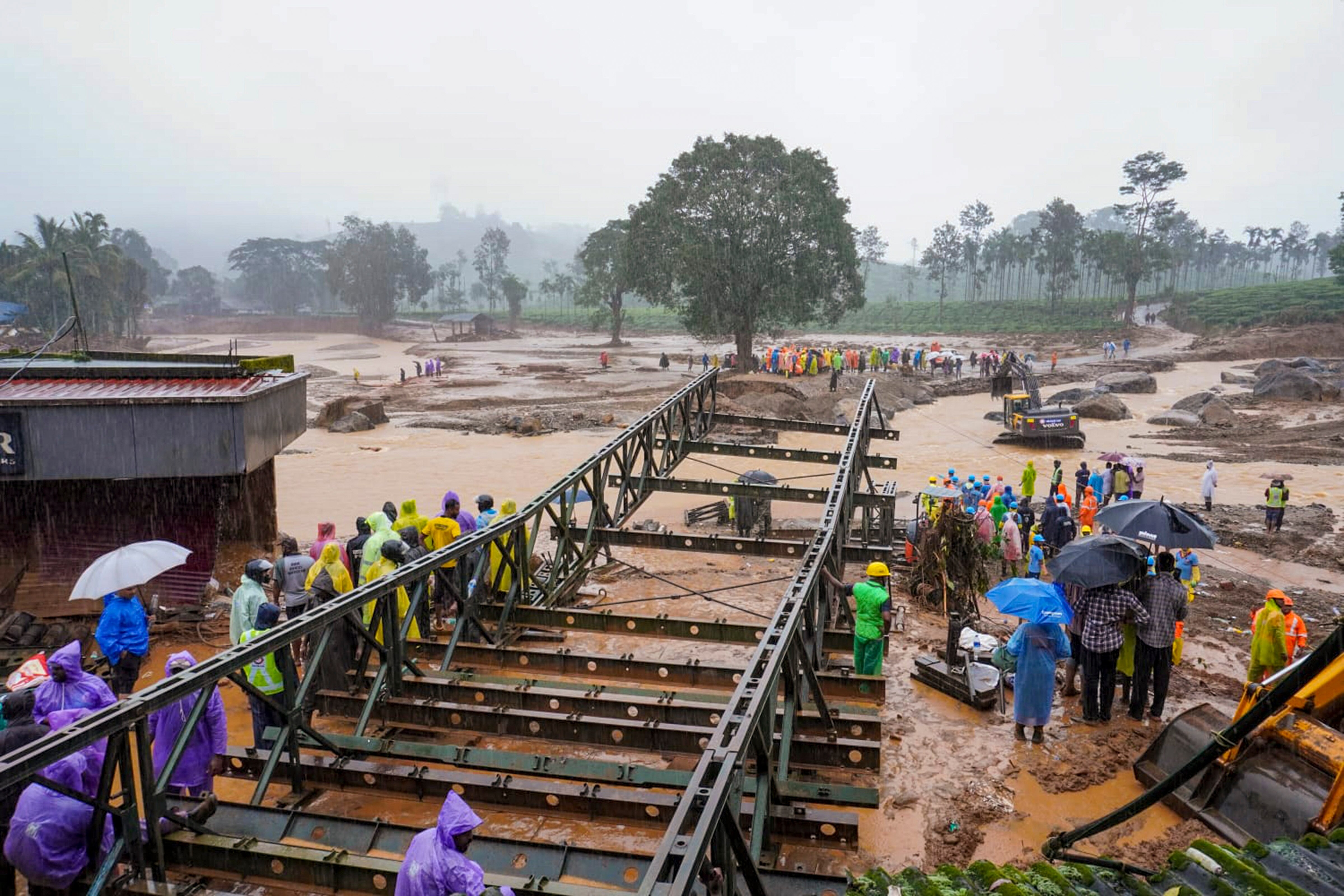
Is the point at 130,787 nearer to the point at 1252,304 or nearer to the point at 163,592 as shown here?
the point at 163,592

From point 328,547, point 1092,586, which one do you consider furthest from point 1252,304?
point 328,547

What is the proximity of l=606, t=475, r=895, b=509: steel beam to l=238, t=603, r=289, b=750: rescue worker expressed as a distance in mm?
4387

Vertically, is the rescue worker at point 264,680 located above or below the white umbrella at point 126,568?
below

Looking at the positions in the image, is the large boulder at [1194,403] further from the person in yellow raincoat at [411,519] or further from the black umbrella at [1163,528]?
the person in yellow raincoat at [411,519]

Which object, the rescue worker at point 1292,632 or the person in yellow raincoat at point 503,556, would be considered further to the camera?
the rescue worker at point 1292,632

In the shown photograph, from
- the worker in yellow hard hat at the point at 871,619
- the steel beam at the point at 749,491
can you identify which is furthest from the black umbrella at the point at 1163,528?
the worker in yellow hard hat at the point at 871,619

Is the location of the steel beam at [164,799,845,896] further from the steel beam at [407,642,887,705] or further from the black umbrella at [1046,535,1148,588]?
the black umbrella at [1046,535,1148,588]

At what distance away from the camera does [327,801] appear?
551 centimetres

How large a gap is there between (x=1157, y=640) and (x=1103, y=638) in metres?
0.51

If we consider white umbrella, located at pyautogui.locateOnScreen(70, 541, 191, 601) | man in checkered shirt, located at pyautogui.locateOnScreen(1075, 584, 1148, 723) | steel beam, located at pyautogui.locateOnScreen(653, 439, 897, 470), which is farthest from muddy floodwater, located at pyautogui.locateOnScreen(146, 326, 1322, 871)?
steel beam, located at pyautogui.locateOnScreen(653, 439, 897, 470)

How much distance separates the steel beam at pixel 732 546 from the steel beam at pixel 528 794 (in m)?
3.70

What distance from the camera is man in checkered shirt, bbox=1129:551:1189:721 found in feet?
25.3

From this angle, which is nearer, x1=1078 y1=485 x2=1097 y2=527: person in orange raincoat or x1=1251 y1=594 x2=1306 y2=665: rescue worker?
x1=1251 y1=594 x2=1306 y2=665: rescue worker

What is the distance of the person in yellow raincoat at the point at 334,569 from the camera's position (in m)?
7.71
